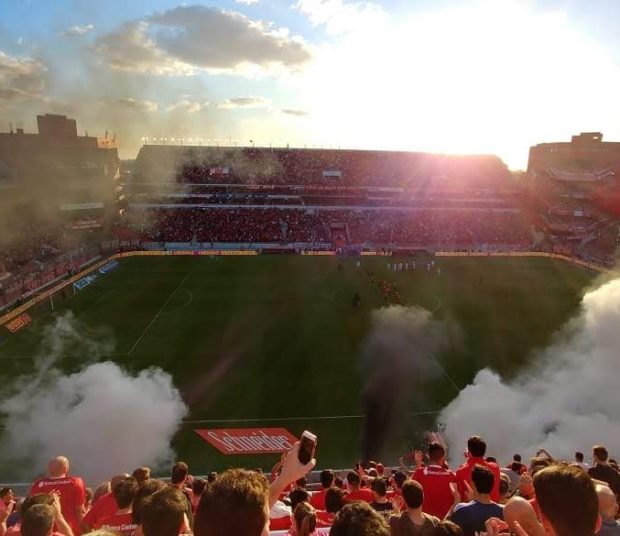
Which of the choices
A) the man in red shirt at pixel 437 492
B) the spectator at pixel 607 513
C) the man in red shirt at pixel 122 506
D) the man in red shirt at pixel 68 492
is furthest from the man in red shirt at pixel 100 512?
the spectator at pixel 607 513

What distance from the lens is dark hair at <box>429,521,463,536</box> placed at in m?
3.44

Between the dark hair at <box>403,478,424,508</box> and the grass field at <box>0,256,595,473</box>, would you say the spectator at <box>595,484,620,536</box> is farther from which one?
the grass field at <box>0,256,595,473</box>

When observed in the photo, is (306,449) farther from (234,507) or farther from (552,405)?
(552,405)

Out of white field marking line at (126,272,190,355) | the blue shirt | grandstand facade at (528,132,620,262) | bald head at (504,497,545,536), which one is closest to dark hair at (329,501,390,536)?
bald head at (504,497,545,536)

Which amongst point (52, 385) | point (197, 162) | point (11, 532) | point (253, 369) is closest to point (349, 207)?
point (197, 162)

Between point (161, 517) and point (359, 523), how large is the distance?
1.34 meters

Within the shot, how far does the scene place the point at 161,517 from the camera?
3.19 m

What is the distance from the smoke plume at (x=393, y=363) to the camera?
19.2 meters

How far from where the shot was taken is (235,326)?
98.6 feet

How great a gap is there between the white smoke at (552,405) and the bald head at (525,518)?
1413 cm

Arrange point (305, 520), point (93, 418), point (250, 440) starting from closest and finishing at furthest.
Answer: point (305, 520) → point (93, 418) → point (250, 440)

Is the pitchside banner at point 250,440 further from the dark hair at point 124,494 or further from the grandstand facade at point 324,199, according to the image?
the grandstand facade at point 324,199

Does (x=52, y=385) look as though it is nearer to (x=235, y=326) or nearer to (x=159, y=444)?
(x=159, y=444)

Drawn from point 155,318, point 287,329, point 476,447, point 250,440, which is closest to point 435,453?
point 476,447
